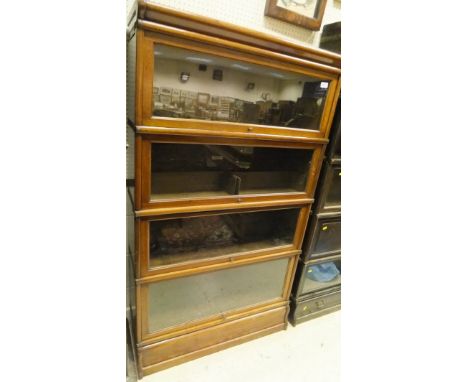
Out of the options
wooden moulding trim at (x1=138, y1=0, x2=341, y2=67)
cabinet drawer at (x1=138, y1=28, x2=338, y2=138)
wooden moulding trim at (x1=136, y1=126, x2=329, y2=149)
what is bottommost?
wooden moulding trim at (x1=136, y1=126, x2=329, y2=149)

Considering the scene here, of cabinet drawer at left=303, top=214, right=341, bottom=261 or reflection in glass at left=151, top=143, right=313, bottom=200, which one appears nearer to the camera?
reflection in glass at left=151, top=143, right=313, bottom=200

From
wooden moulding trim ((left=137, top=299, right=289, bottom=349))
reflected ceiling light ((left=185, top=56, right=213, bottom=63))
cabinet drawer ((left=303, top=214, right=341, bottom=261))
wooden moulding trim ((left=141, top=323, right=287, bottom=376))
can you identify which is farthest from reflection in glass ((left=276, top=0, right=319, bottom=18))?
wooden moulding trim ((left=141, top=323, right=287, bottom=376))

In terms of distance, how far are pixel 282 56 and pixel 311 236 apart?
2.92ft

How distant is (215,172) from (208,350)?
0.92m

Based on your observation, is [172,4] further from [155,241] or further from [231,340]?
[231,340]

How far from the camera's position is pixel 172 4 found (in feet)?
3.45

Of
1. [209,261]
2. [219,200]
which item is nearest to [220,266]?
[209,261]

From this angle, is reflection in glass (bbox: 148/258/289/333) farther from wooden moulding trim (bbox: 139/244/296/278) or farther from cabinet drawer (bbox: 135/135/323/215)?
cabinet drawer (bbox: 135/135/323/215)

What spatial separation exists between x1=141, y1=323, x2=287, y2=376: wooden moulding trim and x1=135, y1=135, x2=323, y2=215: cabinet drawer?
31.8 inches

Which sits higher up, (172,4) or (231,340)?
(172,4)

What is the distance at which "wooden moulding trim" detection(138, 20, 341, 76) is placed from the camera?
2.42 ft

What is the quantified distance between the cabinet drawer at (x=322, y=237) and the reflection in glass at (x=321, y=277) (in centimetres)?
14
